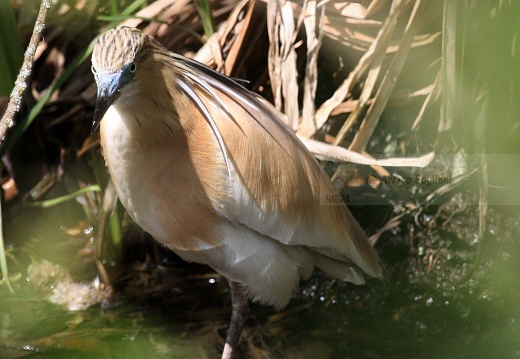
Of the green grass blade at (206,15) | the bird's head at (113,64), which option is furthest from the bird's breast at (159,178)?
the green grass blade at (206,15)

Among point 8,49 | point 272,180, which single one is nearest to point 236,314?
point 272,180

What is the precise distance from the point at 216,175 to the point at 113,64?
0.50 meters

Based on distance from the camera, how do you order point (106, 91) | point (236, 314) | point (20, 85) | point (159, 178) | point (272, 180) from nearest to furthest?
point (106, 91)
point (20, 85)
point (159, 178)
point (272, 180)
point (236, 314)

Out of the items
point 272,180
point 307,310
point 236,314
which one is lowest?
point 307,310

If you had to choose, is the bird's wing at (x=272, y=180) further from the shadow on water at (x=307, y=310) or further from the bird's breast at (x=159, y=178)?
the shadow on water at (x=307, y=310)

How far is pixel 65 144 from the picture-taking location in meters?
3.12

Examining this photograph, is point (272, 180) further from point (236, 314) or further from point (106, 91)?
point (106, 91)

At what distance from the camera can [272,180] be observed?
7.14ft

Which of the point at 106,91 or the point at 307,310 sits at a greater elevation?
the point at 106,91

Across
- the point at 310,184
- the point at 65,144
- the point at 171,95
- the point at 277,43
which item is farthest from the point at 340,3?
the point at 65,144

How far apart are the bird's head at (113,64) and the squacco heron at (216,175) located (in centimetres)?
2

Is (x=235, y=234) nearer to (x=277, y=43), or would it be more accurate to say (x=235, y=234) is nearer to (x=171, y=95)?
(x=171, y=95)

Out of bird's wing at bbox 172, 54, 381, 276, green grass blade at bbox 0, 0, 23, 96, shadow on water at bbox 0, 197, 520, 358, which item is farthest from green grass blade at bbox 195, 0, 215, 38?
shadow on water at bbox 0, 197, 520, 358

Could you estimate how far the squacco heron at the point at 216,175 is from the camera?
1965 millimetres
